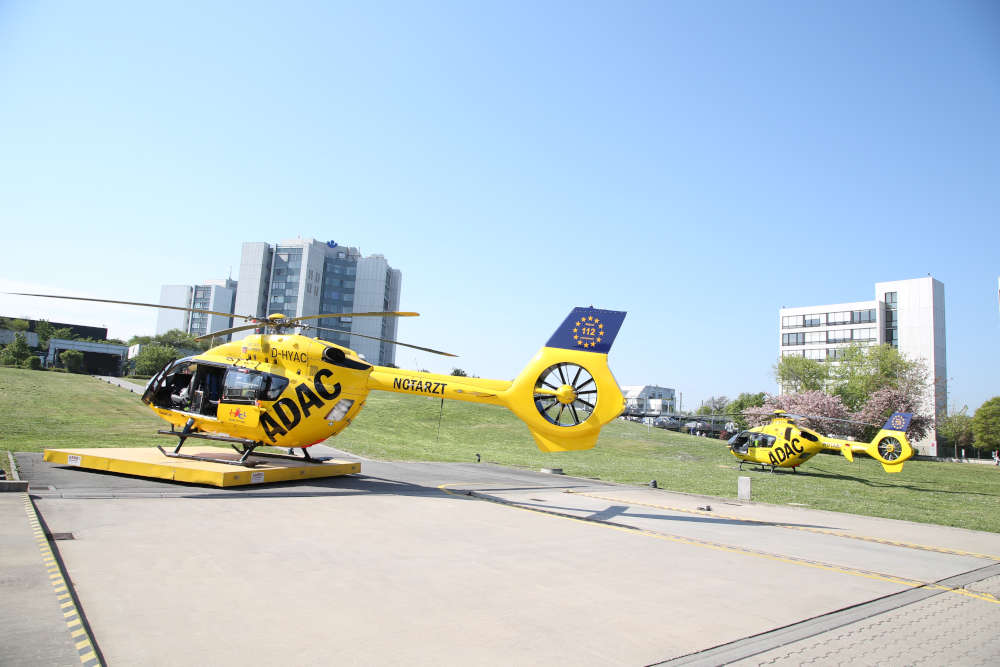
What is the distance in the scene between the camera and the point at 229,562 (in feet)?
22.7

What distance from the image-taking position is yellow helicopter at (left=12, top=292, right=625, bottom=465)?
41.4 feet

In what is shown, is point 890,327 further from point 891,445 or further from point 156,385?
point 156,385

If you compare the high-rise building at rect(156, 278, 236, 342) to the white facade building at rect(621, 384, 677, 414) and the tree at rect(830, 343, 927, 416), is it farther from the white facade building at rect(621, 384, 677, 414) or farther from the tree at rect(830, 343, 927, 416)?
the tree at rect(830, 343, 927, 416)

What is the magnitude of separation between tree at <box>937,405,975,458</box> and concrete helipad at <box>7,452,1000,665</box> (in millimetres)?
72574

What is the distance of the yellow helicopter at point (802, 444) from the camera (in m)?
26.4

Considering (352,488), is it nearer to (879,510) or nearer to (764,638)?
(764,638)

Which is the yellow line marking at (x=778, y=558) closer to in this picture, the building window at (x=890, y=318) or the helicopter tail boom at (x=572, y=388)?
the helicopter tail boom at (x=572, y=388)

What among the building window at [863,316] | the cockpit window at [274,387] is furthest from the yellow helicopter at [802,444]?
the building window at [863,316]

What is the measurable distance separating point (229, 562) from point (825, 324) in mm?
100471

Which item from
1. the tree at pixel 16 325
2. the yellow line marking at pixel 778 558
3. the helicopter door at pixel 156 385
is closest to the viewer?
the yellow line marking at pixel 778 558

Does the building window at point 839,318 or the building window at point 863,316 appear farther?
the building window at point 839,318

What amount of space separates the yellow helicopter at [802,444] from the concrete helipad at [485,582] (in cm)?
1550

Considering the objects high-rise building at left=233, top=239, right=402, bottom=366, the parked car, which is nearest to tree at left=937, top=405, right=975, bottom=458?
the parked car

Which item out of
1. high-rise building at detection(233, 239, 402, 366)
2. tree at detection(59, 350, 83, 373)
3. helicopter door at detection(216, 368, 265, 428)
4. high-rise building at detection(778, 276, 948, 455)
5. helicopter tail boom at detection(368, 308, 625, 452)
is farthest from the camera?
high-rise building at detection(233, 239, 402, 366)
